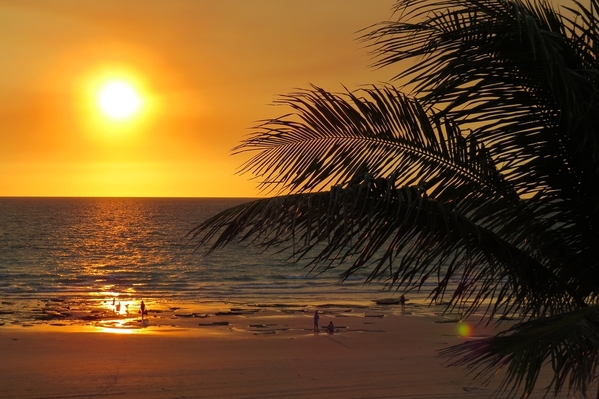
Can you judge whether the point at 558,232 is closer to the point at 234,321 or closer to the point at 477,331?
the point at 477,331

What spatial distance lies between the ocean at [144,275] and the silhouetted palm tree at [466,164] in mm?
9162

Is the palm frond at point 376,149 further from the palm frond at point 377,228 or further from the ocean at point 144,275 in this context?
the ocean at point 144,275

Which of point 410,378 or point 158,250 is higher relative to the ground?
point 158,250

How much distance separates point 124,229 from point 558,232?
390 ft

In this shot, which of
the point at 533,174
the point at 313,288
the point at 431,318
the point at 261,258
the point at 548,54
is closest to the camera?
the point at 548,54

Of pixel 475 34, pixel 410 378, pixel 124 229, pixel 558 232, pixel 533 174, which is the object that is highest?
pixel 124 229

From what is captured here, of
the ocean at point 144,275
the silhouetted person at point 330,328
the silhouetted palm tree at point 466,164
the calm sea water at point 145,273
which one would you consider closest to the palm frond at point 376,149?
the silhouetted palm tree at point 466,164

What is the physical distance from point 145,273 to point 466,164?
2311 inches

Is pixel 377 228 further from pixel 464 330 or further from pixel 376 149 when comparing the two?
pixel 464 330

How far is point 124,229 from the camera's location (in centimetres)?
11988

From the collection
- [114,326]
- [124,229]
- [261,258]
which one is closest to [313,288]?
[114,326]

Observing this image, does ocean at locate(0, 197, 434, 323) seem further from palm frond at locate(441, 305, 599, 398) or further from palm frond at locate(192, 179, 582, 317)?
palm frond at locate(441, 305, 599, 398)

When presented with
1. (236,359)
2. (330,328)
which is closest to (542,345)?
(236,359)

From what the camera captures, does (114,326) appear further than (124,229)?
No
